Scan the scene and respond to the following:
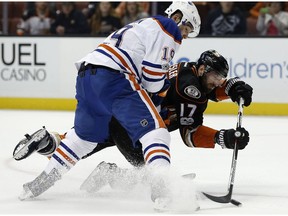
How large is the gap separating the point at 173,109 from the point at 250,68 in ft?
13.1

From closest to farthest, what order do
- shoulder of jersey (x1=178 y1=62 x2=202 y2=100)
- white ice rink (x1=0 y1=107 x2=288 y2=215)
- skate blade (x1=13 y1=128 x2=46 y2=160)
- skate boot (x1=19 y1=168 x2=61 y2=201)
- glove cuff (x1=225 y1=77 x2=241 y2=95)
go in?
white ice rink (x1=0 y1=107 x2=288 y2=215) → skate boot (x1=19 y1=168 x2=61 y2=201) → skate blade (x1=13 y1=128 x2=46 y2=160) → shoulder of jersey (x1=178 y1=62 x2=202 y2=100) → glove cuff (x1=225 y1=77 x2=241 y2=95)

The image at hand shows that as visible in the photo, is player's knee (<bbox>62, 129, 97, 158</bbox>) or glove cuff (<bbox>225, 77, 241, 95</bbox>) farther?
glove cuff (<bbox>225, 77, 241, 95</bbox>)

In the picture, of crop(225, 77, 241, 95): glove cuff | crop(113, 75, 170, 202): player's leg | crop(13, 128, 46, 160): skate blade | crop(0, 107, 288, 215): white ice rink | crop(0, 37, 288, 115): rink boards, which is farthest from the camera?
crop(0, 37, 288, 115): rink boards

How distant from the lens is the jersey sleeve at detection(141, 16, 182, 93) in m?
3.32

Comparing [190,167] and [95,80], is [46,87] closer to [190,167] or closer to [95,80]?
[190,167]

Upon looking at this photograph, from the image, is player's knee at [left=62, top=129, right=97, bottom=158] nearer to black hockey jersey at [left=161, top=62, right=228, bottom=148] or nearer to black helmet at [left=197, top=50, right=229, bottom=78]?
black hockey jersey at [left=161, top=62, right=228, bottom=148]

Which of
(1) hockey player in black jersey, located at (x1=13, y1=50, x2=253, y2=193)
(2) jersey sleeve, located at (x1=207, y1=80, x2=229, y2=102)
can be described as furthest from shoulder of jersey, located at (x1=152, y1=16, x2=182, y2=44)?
(2) jersey sleeve, located at (x1=207, y1=80, x2=229, y2=102)

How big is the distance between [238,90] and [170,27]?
0.68m

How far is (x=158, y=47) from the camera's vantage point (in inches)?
131

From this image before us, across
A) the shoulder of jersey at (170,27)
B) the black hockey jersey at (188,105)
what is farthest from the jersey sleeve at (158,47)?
the black hockey jersey at (188,105)

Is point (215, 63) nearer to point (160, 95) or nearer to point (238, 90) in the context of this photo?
point (238, 90)

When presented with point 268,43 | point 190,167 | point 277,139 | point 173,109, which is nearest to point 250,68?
point 268,43

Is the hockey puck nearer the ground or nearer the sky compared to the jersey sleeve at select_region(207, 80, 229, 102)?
nearer the ground

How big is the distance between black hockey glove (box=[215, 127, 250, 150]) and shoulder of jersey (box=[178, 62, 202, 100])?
0.23 meters
